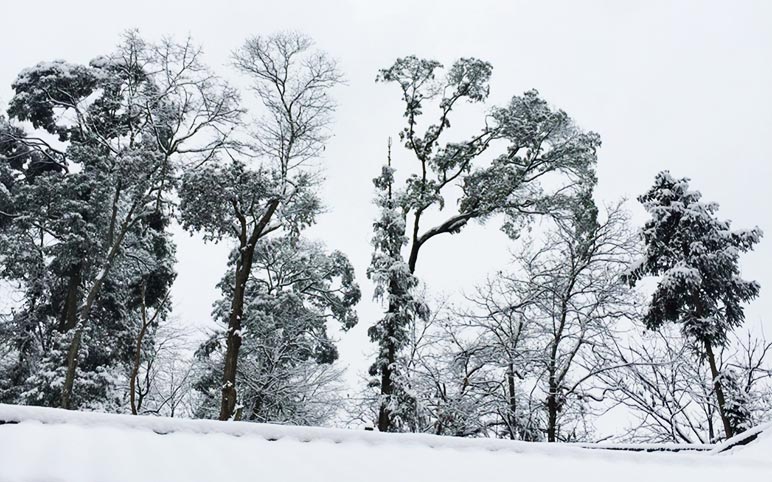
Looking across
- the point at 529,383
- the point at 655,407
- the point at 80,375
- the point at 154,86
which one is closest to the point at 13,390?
the point at 80,375

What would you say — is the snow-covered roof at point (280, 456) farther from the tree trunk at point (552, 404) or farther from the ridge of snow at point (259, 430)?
the tree trunk at point (552, 404)

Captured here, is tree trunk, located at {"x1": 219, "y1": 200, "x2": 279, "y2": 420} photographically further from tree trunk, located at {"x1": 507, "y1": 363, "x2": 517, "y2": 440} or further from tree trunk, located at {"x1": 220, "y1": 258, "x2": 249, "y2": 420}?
tree trunk, located at {"x1": 507, "y1": 363, "x2": 517, "y2": 440}

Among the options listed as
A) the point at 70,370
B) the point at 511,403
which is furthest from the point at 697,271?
the point at 70,370

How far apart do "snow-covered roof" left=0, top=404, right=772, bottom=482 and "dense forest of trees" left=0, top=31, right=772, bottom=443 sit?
26.7ft

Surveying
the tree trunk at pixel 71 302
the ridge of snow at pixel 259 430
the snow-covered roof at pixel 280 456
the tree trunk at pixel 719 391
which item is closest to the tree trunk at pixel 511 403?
the tree trunk at pixel 719 391

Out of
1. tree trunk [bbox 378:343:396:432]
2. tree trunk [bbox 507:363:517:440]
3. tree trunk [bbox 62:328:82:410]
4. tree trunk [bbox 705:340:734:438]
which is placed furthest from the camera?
tree trunk [bbox 507:363:517:440]

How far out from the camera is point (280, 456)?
3.88 m

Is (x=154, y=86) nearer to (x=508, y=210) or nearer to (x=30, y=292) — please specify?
(x=30, y=292)

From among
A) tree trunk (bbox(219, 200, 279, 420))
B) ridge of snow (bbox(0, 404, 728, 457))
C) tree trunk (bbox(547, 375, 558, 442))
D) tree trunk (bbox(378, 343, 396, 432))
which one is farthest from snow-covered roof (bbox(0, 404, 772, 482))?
tree trunk (bbox(219, 200, 279, 420))

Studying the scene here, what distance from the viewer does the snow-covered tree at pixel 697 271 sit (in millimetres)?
13531

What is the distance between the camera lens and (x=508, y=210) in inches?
592

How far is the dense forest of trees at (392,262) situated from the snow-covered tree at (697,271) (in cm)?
6

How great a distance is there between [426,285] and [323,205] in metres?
4.89

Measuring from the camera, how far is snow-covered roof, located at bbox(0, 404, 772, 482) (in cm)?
321
